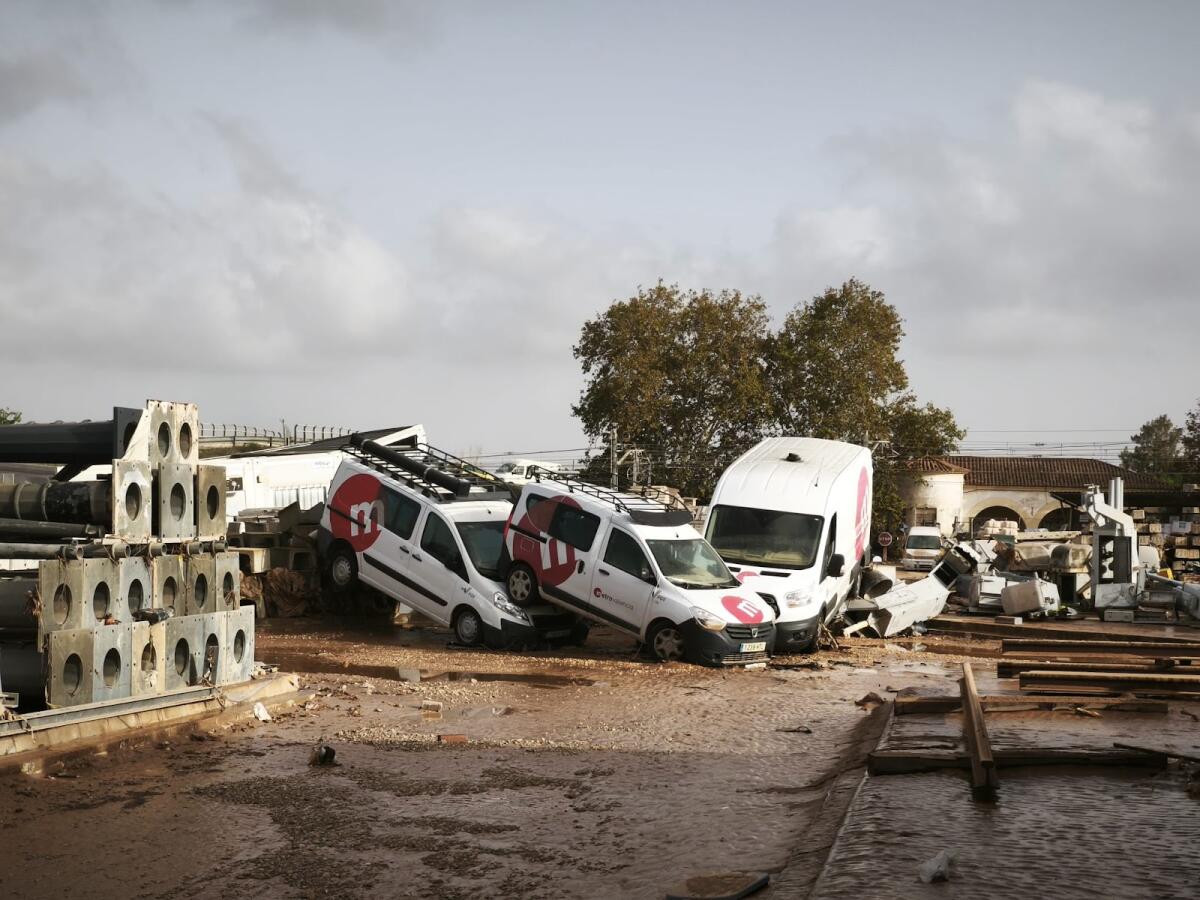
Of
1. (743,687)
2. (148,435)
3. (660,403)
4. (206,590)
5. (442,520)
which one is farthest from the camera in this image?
(660,403)

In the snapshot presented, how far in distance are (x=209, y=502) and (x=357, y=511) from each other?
704 centimetres

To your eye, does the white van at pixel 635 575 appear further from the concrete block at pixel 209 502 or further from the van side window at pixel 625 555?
the concrete block at pixel 209 502

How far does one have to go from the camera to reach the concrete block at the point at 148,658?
10.5 m

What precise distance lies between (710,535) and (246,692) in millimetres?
8951

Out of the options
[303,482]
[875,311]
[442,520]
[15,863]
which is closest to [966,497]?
[875,311]

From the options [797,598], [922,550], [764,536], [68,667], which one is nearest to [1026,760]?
[68,667]

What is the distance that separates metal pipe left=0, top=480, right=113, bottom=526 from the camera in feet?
35.6

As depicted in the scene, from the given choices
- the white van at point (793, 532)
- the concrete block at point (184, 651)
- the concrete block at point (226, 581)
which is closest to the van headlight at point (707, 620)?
the white van at point (793, 532)

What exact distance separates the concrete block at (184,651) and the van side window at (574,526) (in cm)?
663

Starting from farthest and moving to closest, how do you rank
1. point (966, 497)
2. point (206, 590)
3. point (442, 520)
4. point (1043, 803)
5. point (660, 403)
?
point (966, 497)
point (660, 403)
point (442, 520)
point (206, 590)
point (1043, 803)

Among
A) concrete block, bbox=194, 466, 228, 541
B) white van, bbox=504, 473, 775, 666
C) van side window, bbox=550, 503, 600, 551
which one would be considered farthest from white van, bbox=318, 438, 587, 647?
concrete block, bbox=194, 466, 228, 541

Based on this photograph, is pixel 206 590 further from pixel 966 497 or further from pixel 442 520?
pixel 966 497

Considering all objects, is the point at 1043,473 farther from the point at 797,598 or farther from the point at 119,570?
the point at 119,570

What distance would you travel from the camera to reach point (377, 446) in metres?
20.0
